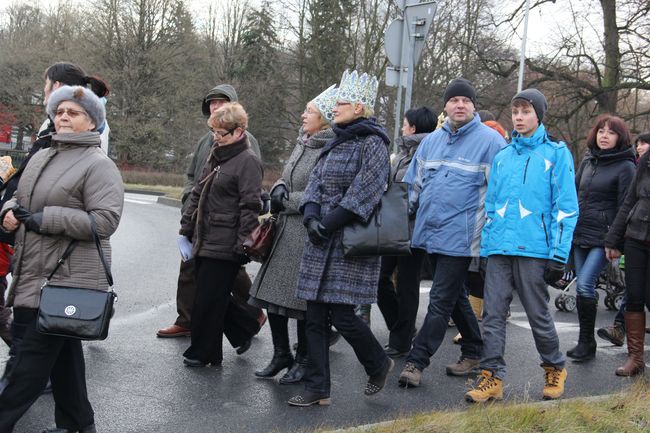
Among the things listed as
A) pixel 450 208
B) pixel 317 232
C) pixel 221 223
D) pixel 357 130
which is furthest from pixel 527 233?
pixel 221 223

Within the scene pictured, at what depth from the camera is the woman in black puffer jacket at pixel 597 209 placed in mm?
6695

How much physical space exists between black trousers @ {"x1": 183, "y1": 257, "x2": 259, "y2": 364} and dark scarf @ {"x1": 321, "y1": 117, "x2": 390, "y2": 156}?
1257 mm

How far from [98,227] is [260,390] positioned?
1885mm

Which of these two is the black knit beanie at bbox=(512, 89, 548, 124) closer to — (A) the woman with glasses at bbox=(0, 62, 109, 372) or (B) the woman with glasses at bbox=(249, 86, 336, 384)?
(B) the woman with glasses at bbox=(249, 86, 336, 384)

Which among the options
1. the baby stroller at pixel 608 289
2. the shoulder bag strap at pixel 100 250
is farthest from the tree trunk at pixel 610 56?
the shoulder bag strap at pixel 100 250

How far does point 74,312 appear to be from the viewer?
380cm

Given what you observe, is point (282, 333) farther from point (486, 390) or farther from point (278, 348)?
point (486, 390)

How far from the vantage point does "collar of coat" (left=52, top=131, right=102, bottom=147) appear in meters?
4.02

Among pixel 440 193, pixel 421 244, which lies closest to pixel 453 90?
pixel 440 193

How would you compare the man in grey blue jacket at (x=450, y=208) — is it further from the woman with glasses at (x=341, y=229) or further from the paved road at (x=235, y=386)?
the woman with glasses at (x=341, y=229)

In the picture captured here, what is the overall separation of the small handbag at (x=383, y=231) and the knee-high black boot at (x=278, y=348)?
1.11 m

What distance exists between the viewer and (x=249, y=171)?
550 centimetres

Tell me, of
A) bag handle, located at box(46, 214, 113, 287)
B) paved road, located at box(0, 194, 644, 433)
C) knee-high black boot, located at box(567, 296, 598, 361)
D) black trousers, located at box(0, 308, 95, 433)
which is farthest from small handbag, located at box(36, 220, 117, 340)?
knee-high black boot, located at box(567, 296, 598, 361)

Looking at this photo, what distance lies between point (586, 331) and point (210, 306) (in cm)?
334
